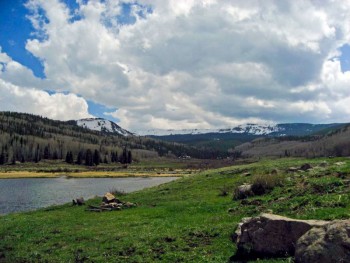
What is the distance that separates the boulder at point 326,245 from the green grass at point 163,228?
4812mm

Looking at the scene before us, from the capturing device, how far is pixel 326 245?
14117mm

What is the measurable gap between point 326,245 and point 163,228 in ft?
45.2

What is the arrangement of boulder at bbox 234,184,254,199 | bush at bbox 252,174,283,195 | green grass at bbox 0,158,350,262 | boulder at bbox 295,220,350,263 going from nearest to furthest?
boulder at bbox 295,220,350,263 → green grass at bbox 0,158,350,262 → bush at bbox 252,174,283,195 → boulder at bbox 234,184,254,199

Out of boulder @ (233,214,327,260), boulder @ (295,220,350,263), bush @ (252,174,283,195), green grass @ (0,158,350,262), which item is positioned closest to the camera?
boulder @ (295,220,350,263)

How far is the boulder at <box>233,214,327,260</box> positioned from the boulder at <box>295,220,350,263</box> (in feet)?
4.72

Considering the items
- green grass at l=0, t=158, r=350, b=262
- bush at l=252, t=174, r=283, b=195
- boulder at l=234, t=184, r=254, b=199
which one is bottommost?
green grass at l=0, t=158, r=350, b=262

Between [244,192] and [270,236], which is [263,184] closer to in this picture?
[244,192]

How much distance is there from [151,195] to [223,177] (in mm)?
12028

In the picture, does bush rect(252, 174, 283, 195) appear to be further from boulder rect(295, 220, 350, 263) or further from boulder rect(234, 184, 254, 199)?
boulder rect(295, 220, 350, 263)

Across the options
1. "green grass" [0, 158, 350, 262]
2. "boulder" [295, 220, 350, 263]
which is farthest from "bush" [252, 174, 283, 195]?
"boulder" [295, 220, 350, 263]

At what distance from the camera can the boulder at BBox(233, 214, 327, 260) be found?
671 inches

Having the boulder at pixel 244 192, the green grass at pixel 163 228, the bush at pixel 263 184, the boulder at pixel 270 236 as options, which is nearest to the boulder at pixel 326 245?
the boulder at pixel 270 236

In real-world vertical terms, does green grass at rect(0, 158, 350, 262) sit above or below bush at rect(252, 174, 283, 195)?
below

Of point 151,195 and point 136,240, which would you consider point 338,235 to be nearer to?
point 136,240
